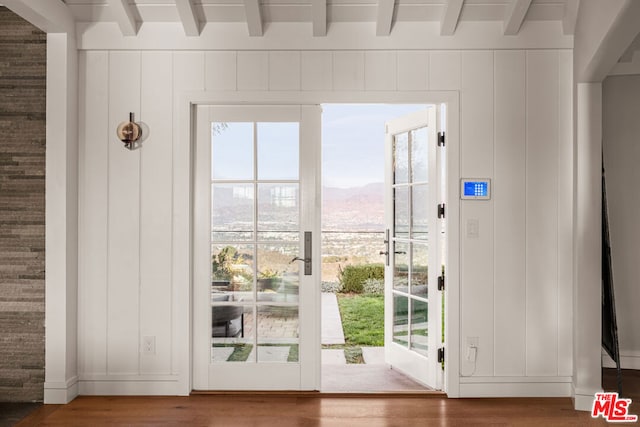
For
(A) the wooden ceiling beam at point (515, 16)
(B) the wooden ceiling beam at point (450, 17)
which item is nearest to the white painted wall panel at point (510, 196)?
(A) the wooden ceiling beam at point (515, 16)

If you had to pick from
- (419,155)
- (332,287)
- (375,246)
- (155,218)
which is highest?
(419,155)

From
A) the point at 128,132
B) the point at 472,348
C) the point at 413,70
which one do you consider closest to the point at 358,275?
the point at 472,348

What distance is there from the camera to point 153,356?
3.37 meters

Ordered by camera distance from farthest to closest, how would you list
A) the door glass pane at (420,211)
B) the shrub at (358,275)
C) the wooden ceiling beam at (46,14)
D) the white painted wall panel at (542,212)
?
the shrub at (358,275)
the door glass pane at (420,211)
the white painted wall panel at (542,212)
the wooden ceiling beam at (46,14)

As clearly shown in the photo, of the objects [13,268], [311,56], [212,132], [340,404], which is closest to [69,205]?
[13,268]

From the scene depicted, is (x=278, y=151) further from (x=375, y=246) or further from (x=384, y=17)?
(x=375, y=246)

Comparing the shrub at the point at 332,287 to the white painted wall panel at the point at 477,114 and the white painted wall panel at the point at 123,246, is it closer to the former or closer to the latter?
the white painted wall panel at the point at 123,246

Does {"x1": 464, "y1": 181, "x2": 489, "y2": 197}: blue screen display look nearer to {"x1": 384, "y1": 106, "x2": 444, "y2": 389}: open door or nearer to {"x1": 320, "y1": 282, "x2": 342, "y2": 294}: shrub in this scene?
{"x1": 384, "y1": 106, "x2": 444, "y2": 389}: open door

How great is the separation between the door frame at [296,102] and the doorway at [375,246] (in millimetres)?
151

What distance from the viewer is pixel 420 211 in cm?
361

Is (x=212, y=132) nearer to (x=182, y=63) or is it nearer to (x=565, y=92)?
(x=182, y=63)

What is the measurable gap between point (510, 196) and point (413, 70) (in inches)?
41.7

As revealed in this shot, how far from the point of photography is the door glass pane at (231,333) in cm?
342

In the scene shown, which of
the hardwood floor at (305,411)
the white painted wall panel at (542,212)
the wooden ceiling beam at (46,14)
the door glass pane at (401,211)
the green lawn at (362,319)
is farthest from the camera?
the green lawn at (362,319)
